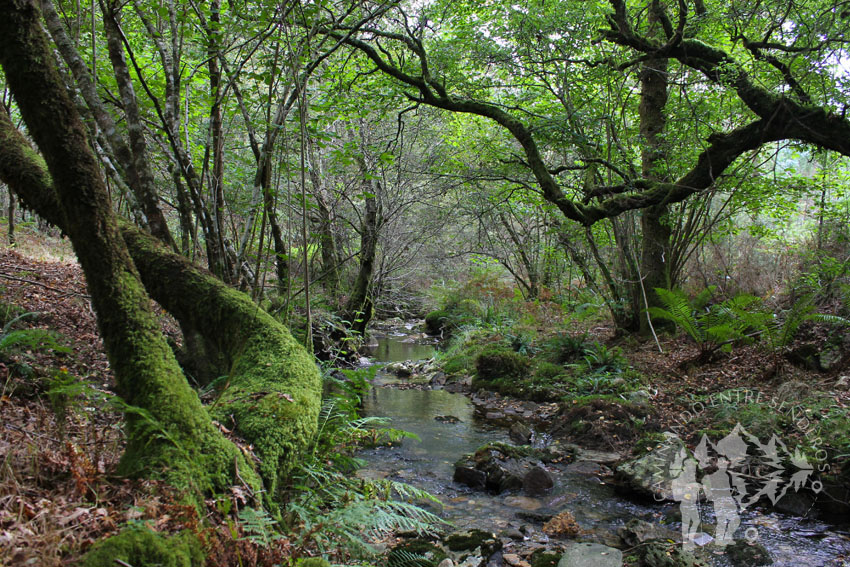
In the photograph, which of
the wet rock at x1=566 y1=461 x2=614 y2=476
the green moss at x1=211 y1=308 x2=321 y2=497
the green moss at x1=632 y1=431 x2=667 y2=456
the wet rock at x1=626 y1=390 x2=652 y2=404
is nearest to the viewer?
the green moss at x1=211 y1=308 x2=321 y2=497

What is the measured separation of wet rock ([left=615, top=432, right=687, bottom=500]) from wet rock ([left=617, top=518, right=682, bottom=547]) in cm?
64

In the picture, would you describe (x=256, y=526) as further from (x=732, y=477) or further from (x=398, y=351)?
(x=398, y=351)

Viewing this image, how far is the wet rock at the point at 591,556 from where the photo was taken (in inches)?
131

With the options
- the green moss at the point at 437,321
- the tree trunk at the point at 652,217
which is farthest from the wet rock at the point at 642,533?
the green moss at the point at 437,321

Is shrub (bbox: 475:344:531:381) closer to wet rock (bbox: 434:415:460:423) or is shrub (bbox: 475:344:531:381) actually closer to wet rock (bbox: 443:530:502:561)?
wet rock (bbox: 434:415:460:423)

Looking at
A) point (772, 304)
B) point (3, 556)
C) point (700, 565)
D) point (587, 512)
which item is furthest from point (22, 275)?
point (772, 304)

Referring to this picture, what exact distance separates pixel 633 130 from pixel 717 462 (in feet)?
22.5

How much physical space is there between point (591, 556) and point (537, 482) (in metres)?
1.51

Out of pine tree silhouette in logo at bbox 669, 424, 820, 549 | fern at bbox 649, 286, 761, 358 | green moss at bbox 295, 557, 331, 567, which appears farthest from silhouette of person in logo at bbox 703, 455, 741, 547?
green moss at bbox 295, 557, 331, 567

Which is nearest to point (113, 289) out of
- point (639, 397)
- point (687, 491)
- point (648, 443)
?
point (687, 491)

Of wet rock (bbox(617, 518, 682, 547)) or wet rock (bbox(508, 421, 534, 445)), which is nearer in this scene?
wet rock (bbox(617, 518, 682, 547))

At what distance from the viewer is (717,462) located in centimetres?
490

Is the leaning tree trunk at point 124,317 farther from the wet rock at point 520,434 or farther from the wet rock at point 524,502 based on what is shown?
the wet rock at point 520,434

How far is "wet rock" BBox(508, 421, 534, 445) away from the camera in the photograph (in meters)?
6.43
